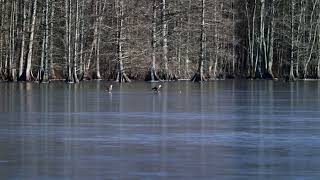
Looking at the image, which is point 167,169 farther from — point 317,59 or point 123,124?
point 317,59

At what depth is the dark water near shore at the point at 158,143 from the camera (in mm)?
12234

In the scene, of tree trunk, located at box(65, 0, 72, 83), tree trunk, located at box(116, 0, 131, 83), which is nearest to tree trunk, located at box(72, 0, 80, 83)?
tree trunk, located at box(65, 0, 72, 83)

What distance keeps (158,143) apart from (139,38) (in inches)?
2079

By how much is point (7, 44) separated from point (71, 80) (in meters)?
10.3

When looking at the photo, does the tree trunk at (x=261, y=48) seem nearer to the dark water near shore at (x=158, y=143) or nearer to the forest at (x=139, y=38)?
the forest at (x=139, y=38)

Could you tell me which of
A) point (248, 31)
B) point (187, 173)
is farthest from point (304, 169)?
point (248, 31)

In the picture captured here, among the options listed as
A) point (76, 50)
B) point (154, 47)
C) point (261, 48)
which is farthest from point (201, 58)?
point (261, 48)

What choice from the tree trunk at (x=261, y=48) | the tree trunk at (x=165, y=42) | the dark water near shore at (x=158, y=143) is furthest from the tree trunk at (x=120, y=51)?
the dark water near shore at (x=158, y=143)

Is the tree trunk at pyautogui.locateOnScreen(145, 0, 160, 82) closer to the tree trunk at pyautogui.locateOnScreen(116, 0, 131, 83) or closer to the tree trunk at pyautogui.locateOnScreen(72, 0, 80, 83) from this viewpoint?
the tree trunk at pyautogui.locateOnScreen(116, 0, 131, 83)

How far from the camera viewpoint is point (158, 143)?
16.2 meters

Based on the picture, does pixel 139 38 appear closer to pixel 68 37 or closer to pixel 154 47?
pixel 154 47

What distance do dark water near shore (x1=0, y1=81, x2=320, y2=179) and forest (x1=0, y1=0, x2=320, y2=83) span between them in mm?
33140

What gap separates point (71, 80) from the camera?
193ft

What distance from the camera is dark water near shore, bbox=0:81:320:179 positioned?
1223 cm
